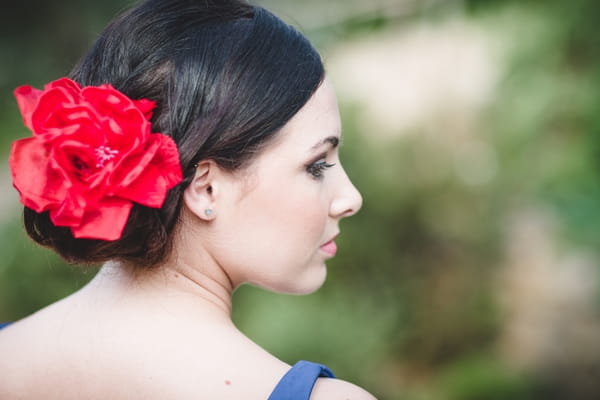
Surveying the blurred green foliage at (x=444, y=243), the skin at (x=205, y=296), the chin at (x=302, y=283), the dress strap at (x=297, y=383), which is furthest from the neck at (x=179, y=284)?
the blurred green foliage at (x=444, y=243)

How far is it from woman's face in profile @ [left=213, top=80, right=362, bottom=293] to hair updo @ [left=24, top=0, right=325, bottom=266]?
0.15 feet

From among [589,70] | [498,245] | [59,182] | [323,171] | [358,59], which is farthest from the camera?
[358,59]

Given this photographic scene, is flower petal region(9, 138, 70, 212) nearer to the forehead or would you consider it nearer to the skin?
the skin

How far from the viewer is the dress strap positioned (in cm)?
129

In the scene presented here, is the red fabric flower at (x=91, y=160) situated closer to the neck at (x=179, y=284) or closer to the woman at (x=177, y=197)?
the woman at (x=177, y=197)

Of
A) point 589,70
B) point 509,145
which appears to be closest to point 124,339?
point 509,145

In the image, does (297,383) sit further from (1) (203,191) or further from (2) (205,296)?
(1) (203,191)

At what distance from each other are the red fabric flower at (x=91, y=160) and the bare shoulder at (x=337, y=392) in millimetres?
520

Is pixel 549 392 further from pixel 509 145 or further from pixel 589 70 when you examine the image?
pixel 589 70

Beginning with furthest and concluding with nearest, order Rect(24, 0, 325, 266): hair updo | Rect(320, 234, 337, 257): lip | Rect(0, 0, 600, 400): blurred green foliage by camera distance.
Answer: Rect(0, 0, 600, 400): blurred green foliage
Rect(320, 234, 337, 257): lip
Rect(24, 0, 325, 266): hair updo

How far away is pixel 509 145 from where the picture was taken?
5.10 m

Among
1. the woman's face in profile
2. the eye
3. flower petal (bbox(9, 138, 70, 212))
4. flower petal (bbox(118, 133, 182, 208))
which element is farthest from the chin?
flower petal (bbox(9, 138, 70, 212))

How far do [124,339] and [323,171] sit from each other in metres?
0.61

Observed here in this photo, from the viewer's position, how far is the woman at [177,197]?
135 centimetres
